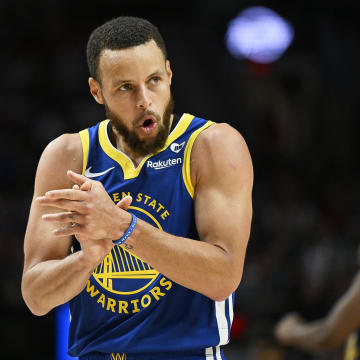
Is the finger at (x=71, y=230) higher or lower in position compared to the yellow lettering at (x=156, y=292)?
higher

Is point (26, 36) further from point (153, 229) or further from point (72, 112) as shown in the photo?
point (153, 229)

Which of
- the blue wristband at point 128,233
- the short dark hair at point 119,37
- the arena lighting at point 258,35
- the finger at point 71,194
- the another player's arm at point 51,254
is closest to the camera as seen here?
the finger at point 71,194

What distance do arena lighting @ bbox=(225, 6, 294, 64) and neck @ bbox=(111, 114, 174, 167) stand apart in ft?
34.7

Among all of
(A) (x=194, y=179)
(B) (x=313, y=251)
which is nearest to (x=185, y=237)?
(A) (x=194, y=179)

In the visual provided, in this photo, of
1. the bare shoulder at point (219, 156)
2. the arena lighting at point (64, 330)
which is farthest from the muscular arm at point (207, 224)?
the arena lighting at point (64, 330)

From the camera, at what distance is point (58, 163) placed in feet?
11.5

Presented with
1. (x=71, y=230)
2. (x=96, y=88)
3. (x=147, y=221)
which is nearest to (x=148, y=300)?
(x=147, y=221)

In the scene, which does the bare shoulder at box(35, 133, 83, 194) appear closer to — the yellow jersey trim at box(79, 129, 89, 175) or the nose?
the yellow jersey trim at box(79, 129, 89, 175)

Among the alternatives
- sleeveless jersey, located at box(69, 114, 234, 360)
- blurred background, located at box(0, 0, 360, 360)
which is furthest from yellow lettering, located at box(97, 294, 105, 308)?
blurred background, located at box(0, 0, 360, 360)

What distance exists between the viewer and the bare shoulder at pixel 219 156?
3279mm

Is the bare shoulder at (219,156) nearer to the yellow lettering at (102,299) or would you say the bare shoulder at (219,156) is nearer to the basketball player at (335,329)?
the yellow lettering at (102,299)

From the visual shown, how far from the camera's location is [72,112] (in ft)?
37.8

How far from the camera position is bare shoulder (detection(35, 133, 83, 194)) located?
11.4 feet

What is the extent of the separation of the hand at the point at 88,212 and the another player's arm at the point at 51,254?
215 mm
